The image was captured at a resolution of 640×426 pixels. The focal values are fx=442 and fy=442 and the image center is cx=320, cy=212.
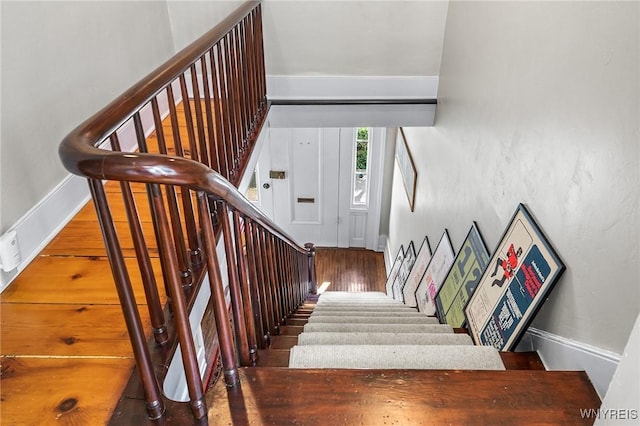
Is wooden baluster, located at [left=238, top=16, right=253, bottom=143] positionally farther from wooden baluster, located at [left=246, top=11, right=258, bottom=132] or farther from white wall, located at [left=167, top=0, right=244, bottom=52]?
white wall, located at [left=167, top=0, right=244, bottom=52]

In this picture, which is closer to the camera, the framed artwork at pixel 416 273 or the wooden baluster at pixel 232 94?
the wooden baluster at pixel 232 94

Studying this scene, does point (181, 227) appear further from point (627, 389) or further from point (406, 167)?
point (406, 167)

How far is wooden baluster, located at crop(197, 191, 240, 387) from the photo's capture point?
990mm

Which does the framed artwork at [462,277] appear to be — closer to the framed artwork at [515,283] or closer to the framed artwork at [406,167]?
the framed artwork at [515,283]

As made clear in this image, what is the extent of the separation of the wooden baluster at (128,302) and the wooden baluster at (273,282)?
833 millimetres

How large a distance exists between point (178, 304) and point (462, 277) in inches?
75.3

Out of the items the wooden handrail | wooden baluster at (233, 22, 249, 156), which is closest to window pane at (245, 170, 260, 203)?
wooden baluster at (233, 22, 249, 156)

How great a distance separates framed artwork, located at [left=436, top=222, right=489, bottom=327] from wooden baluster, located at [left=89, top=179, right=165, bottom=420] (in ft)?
5.46

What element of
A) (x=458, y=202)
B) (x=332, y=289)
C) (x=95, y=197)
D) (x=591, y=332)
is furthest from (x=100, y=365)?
(x=332, y=289)

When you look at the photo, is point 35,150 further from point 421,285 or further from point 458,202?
point 421,285

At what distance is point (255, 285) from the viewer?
152 centimetres

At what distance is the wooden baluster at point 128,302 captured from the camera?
864 millimetres

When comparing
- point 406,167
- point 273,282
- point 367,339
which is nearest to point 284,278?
point 273,282

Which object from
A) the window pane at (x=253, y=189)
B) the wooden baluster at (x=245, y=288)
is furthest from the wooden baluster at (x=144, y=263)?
the window pane at (x=253, y=189)
